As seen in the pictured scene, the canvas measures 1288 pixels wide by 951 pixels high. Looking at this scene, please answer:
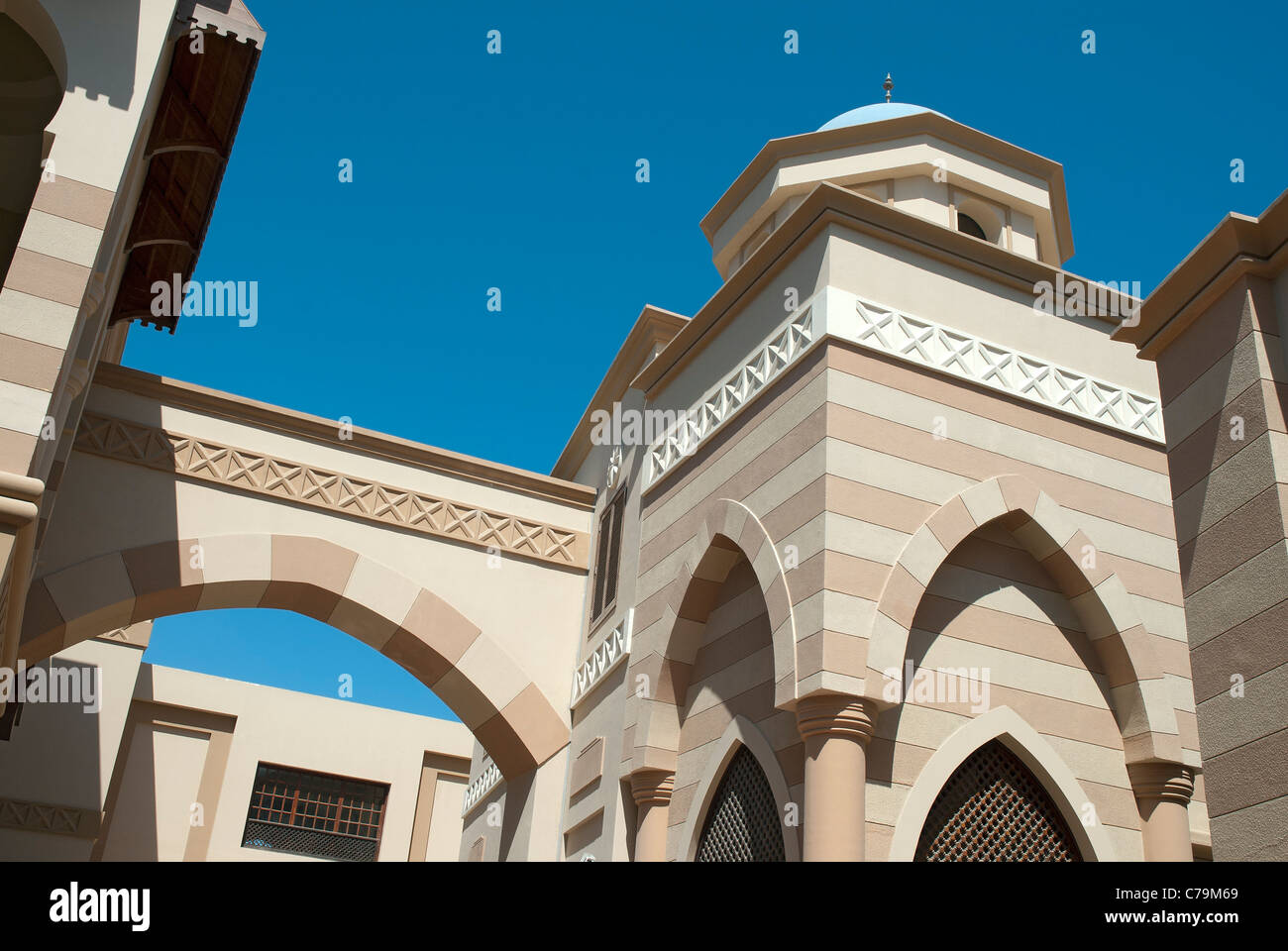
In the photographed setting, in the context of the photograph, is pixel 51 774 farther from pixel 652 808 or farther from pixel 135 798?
pixel 652 808

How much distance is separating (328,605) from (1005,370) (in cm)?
637

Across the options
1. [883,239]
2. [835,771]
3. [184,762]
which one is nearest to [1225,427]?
[835,771]

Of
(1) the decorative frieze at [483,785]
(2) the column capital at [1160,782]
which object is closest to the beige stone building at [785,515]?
(2) the column capital at [1160,782]

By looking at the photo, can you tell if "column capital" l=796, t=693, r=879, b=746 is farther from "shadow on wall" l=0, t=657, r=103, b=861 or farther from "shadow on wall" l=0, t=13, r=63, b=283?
"shadow on wall" l=0, t=657, r=103, b=861

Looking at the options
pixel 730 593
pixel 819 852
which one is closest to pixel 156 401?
pixel 730 593

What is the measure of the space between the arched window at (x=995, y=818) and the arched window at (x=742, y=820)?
3.15 feet

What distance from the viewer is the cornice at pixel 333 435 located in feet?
33.2

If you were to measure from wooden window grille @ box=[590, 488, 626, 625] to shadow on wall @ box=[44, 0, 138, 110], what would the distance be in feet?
17.9

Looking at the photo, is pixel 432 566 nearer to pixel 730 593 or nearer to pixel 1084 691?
pixel 730 593

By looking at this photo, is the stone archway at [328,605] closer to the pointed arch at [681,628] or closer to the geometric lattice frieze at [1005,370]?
the pointed arch at [681,628]

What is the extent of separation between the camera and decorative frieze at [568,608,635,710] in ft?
31.0
